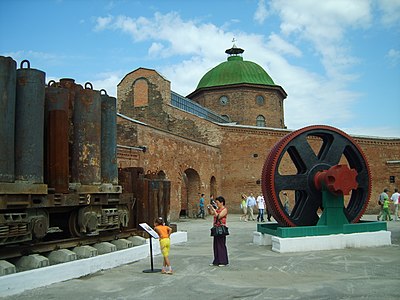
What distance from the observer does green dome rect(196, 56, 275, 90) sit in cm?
3812

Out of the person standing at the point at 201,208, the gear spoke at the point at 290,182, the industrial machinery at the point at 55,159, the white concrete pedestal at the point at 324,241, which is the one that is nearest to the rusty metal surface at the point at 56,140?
the industrial machinery at the point at 55,159

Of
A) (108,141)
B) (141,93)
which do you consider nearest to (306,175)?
(108,141)

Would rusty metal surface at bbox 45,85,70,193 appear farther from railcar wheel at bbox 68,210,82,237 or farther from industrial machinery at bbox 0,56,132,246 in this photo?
railcar wheel at bbox 68,210,82,237

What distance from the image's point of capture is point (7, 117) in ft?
20.6

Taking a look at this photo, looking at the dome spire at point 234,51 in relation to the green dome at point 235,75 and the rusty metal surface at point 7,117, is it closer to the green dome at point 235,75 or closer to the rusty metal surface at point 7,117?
the green dome at point 235,75

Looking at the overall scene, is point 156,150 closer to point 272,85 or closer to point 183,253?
point 183,253

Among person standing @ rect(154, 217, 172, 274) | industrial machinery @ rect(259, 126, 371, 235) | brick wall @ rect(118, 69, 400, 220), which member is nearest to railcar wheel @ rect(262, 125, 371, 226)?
industrial machinery @ rect(259, 126, 371, 235)

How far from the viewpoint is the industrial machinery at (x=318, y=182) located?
10.0m

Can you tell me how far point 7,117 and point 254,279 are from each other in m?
4.22

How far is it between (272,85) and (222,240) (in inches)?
1244

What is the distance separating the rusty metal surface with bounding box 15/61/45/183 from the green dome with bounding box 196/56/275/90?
31.4 m

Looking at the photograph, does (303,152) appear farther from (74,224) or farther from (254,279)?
(74,224)

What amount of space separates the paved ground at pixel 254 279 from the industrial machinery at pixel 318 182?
1059mm

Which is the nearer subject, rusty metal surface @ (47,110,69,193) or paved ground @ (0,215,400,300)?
paved ground @ (0,215,400,300)
